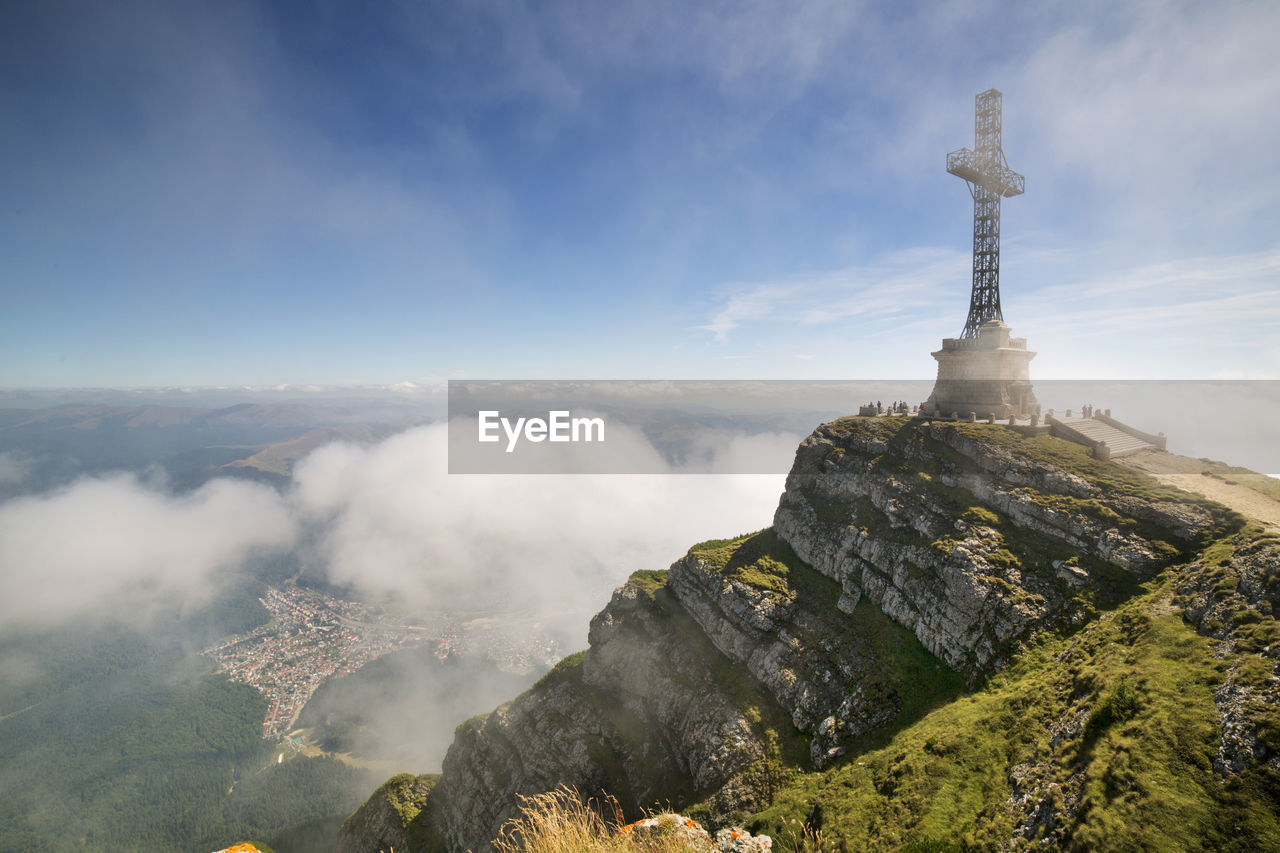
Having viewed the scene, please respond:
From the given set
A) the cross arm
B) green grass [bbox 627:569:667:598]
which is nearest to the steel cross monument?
the cross arm

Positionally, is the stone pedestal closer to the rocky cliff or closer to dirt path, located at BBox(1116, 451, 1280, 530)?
the rocky cliff

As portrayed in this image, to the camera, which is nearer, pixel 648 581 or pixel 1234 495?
pixel 1234 495

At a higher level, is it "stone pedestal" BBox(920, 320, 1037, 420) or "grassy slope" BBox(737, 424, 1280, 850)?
"stone pedestal" BBox(920, 320, 1037, 420)

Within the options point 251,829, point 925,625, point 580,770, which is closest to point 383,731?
point 251,829

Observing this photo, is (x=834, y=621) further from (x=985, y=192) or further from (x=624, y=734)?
(x=985, y=192)

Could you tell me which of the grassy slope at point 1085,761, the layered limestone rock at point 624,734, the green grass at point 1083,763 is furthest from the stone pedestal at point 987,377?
the layered limestone rock at point 624,734

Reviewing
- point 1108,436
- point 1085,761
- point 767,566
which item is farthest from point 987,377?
point 1085,761

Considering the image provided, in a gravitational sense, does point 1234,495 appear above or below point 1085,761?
above
